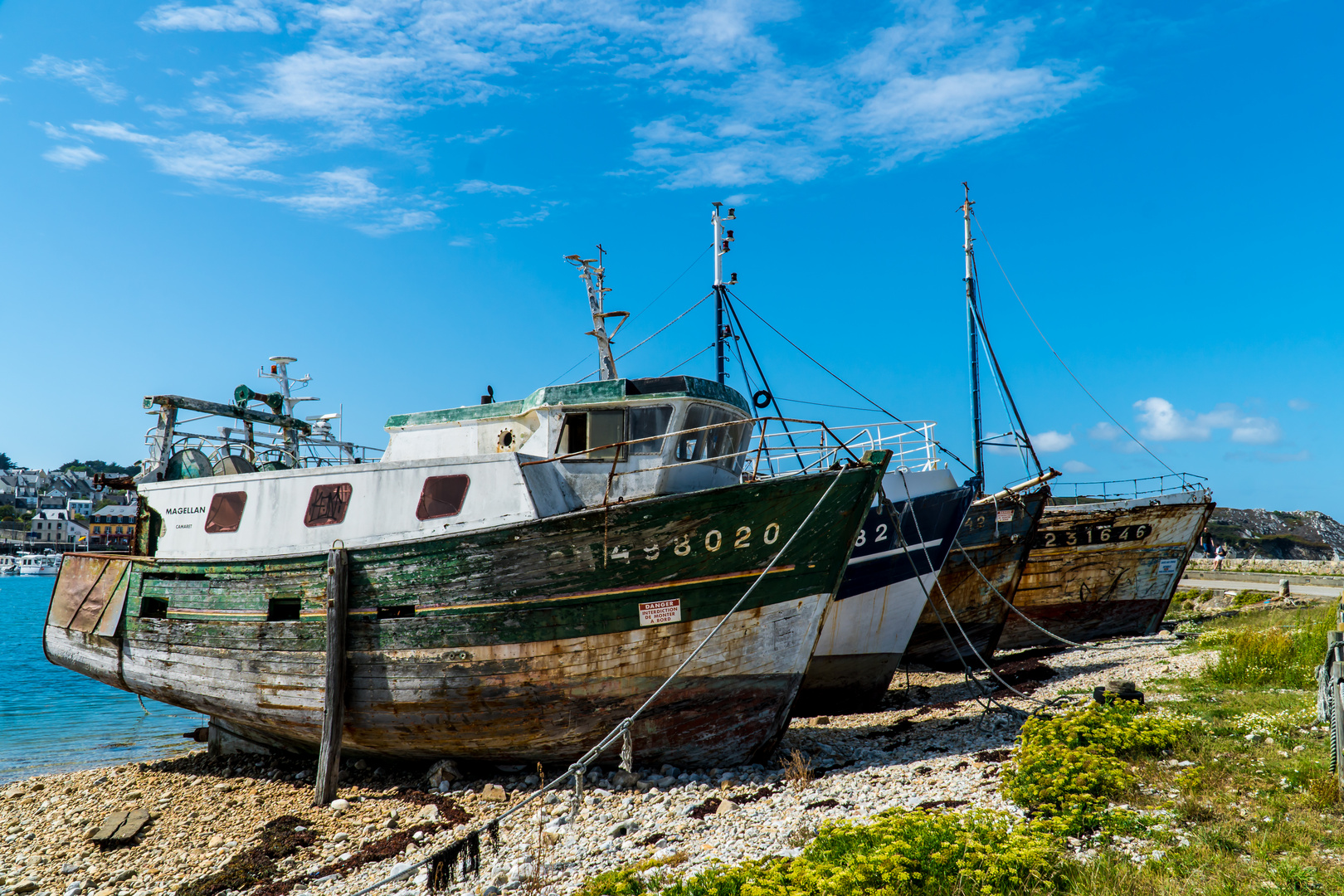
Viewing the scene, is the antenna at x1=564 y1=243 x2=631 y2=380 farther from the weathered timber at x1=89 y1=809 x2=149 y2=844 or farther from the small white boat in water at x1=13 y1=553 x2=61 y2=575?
the small white boat in water at x1=13 y1=553 x2=61 y2=575

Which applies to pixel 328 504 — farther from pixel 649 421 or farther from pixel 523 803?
pixel 523 803

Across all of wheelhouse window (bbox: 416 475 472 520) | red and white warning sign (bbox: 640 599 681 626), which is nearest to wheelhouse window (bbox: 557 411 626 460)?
wheelhouse window (bbox: 416 475 472 520)

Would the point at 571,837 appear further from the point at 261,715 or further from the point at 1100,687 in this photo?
the point at 1100,687

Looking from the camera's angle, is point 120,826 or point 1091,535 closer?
point 120,826

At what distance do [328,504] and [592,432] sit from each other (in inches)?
147

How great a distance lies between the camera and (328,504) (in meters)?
10.6

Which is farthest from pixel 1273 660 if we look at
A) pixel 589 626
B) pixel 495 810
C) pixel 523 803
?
pixel 495 810

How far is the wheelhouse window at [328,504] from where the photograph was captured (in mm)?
10508

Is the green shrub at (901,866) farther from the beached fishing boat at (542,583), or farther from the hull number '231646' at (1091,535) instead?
the hull number '231646' at (1091,535)

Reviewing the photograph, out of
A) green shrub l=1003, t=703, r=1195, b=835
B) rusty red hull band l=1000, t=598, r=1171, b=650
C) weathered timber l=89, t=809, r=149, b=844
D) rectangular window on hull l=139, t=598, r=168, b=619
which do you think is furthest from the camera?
rusty red hull band l=1000, t=598, r=1171, b=650

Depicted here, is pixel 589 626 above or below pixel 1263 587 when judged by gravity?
above

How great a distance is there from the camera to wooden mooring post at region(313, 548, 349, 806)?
32.4 feet

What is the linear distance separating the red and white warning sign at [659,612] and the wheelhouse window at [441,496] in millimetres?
2620

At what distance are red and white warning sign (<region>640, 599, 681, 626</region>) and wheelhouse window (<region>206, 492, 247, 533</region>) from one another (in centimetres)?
649
